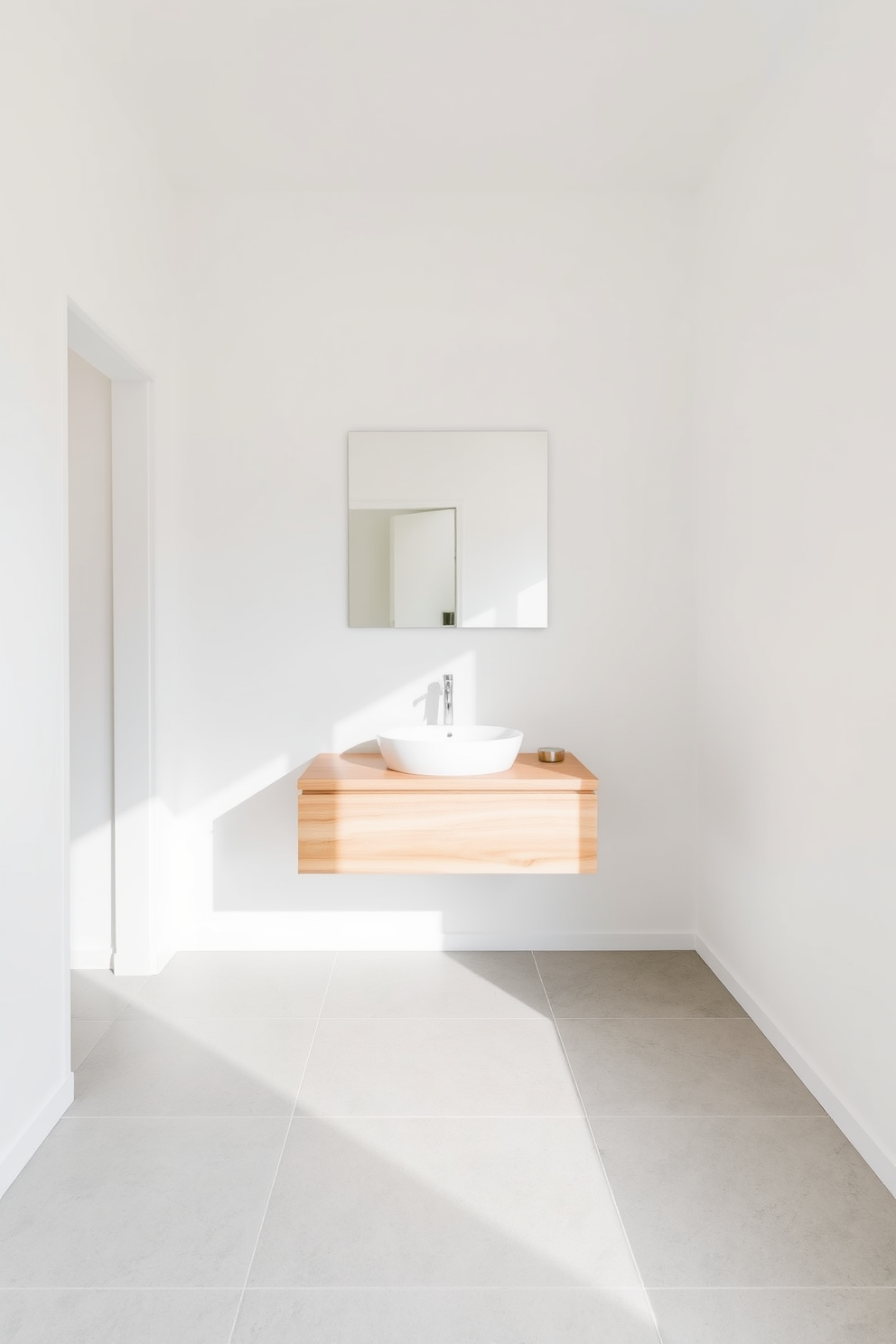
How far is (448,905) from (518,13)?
8.94 ft

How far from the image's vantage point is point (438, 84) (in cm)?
245

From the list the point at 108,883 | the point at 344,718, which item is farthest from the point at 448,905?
the point at 108,883

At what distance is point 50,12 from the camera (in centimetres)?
202

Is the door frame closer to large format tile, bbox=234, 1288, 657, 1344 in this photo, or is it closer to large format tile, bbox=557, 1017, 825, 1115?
large format tile, bbox=557, 1017, 825, 1115

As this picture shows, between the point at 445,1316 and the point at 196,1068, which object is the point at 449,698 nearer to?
the point at 196,1068

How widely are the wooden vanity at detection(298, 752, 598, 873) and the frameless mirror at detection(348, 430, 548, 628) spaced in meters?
0.75

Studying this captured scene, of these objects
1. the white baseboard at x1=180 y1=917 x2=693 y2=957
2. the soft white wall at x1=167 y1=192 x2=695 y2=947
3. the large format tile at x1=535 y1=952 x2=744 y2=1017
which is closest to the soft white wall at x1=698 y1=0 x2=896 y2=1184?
the large format tile at x1=535 y1=952 x2=744 y2=1017

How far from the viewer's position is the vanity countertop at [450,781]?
256 centimetres

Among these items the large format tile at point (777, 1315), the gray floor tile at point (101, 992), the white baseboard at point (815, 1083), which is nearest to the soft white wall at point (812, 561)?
the white baseboard at point (815, 1083)

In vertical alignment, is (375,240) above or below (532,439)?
above

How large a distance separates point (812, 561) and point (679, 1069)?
4.59 ft

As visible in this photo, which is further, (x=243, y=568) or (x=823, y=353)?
(x=243, y=568)

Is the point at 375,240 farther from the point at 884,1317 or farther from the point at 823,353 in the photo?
the point at 884,1317

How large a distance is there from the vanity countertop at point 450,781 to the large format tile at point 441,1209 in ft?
2.92
